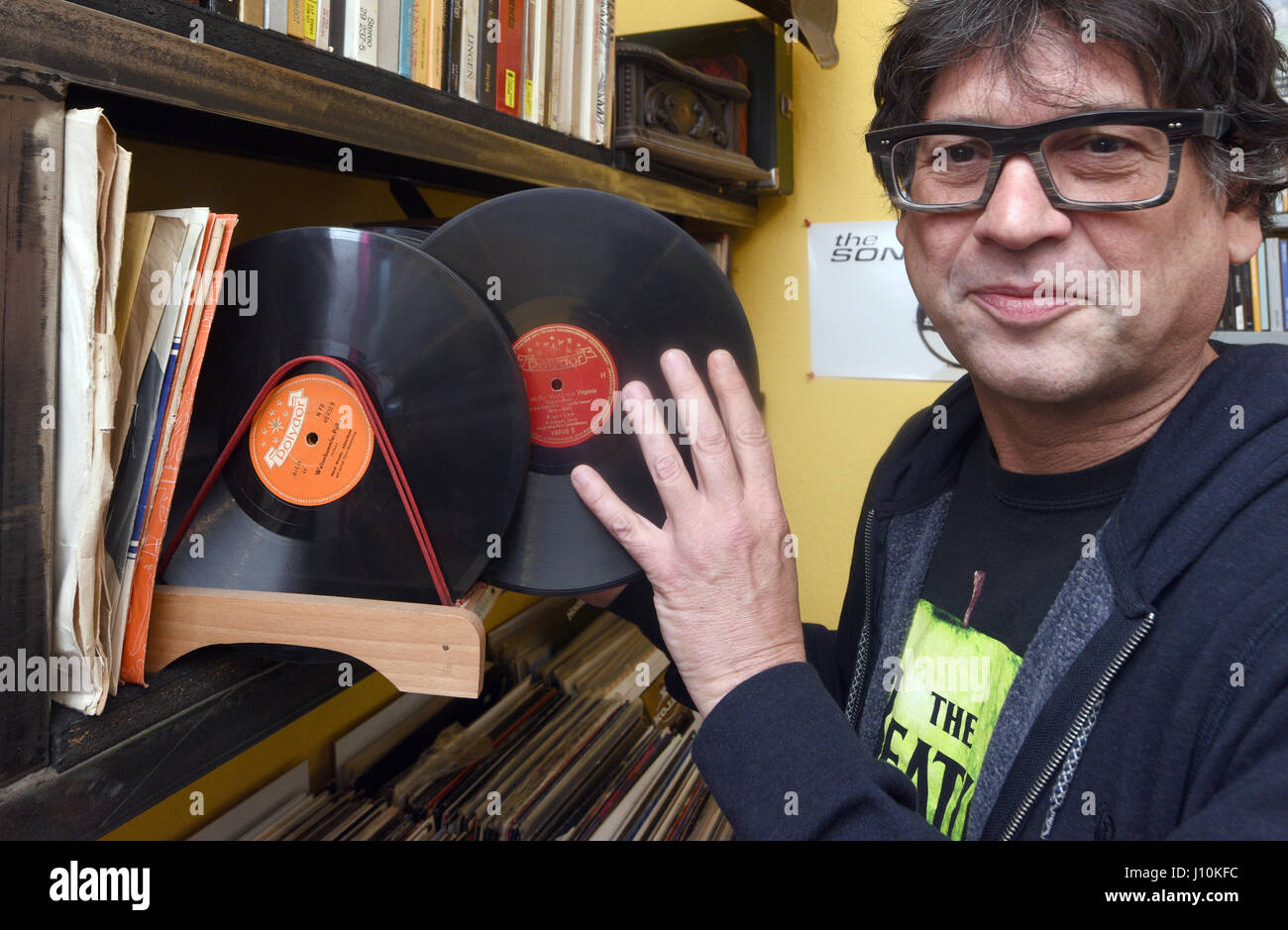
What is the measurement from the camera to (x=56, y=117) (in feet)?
1.75

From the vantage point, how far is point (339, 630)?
645mm

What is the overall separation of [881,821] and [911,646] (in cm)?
35

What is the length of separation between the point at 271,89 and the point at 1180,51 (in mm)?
791

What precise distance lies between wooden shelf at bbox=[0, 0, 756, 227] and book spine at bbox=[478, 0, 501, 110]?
30 mm

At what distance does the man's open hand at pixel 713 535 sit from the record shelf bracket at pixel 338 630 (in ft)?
0.56

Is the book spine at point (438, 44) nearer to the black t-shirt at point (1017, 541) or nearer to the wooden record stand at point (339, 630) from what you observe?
the wooden record stand at point (339, 630)

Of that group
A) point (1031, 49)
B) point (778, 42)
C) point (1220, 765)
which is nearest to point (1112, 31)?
point (1031, 49)

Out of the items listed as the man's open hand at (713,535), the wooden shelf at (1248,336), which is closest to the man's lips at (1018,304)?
the man's open hand at (713,535)

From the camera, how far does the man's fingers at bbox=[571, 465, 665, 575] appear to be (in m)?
0.72

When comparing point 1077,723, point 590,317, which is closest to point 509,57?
point 590,317

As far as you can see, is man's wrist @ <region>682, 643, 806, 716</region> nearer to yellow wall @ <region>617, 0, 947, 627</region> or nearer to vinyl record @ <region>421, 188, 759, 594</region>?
vinyl record @ <region>421, 188, 759, 594</region>

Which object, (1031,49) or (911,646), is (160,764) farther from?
(1031,49)

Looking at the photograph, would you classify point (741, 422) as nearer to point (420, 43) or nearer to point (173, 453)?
point (173, 453)

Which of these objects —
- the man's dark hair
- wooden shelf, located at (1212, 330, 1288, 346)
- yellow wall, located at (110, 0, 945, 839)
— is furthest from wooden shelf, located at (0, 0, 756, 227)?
wooden shelf, located at (1212, 330, 1288, 346)
